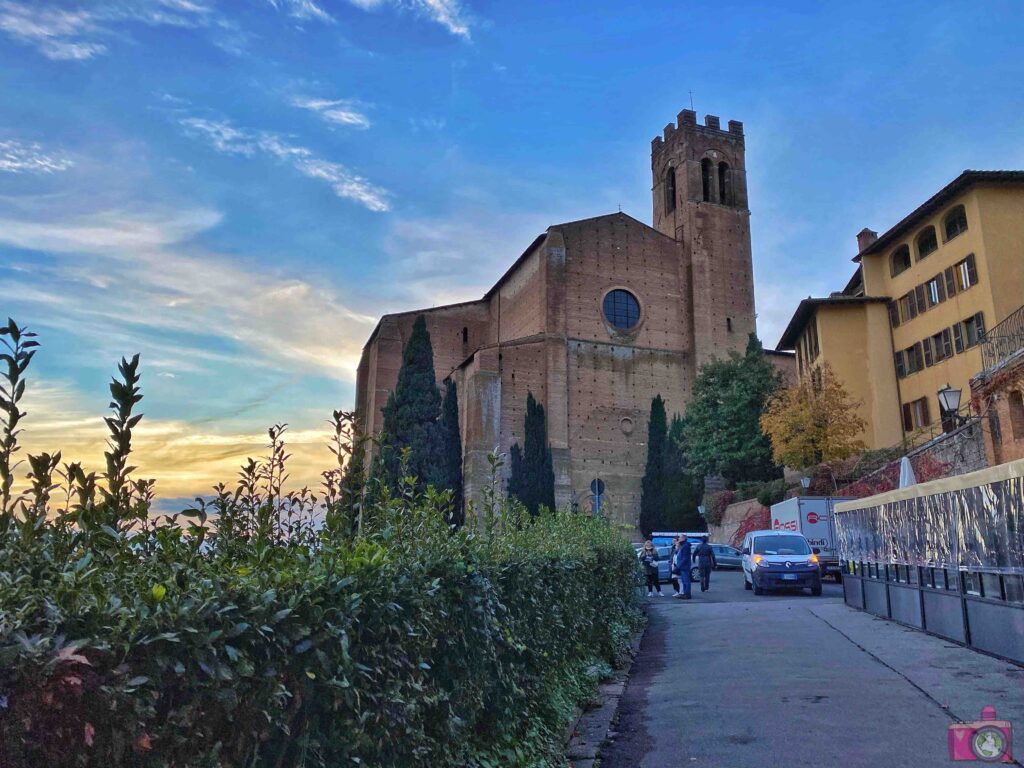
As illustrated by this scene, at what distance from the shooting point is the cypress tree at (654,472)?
4875cm

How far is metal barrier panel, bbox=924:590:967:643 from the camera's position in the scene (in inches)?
385

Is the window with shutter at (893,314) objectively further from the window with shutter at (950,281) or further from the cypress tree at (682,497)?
the cypress tree at (682,497)

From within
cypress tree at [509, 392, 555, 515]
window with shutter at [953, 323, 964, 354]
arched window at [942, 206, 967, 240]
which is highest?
arched window at [942, 206, 967, 240]

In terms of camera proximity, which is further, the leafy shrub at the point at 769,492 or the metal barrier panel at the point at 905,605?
the leafy shrub at the point at 769,492

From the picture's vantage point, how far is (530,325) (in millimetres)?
53281

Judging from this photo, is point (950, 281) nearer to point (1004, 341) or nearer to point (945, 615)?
point (1004, 341)

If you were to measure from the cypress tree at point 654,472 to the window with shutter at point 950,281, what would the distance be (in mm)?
22732

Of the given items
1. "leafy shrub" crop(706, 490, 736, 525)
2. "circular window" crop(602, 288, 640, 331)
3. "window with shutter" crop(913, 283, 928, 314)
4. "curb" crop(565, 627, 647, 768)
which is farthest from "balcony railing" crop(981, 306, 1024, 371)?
"circular window" crop(602, 288, 640, 331)

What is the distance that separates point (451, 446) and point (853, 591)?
36.0m

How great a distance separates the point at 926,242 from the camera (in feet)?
107

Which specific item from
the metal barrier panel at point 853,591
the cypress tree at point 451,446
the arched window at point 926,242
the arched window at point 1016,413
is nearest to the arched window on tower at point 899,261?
the arched window at point 926,242

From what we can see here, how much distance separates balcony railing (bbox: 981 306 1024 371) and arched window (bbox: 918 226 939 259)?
8659 millimetres

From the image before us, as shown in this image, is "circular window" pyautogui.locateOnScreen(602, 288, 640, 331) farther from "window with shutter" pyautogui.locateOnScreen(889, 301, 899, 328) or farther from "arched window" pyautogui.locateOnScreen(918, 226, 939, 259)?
"arched window" pyautogui.locateOnScreen(918, 226, 939, 259)

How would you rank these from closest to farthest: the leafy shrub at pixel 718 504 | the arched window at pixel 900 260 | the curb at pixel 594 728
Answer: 1. the curb at pixel 594 728
2. the arched window at pixel 900 260
3. the leafy shrub at pixel 718 504
